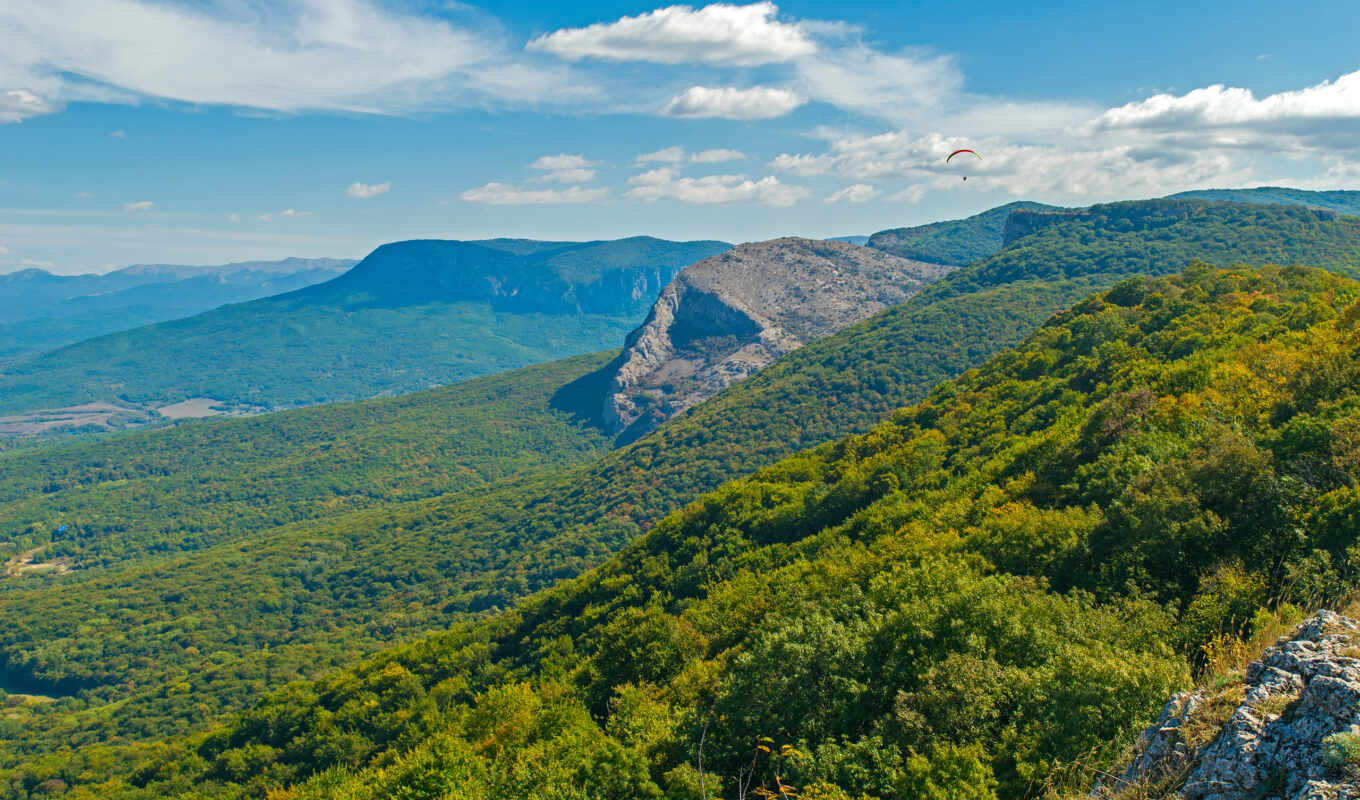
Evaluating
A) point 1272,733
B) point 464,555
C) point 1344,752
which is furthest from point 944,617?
point 464,555

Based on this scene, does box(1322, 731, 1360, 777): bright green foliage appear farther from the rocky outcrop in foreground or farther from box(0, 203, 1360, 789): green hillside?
box(0, 203, 1360, 789): green hillside

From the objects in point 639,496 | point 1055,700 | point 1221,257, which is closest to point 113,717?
point 639,496

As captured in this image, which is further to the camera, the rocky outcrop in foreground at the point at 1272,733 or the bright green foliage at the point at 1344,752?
the rocky outcrop in foreground at the point at 1272,733

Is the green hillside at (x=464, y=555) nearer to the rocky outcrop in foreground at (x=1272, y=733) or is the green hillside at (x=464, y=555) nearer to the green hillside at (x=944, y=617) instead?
the green hillside at (x=944, y=617)

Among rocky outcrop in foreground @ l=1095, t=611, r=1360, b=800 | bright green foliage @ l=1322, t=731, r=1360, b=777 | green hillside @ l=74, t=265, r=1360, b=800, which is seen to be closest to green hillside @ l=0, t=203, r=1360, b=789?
green hillside @ l=74, t=265, r=1360, b=800

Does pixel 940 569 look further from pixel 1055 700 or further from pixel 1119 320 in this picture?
pixel 1119 320

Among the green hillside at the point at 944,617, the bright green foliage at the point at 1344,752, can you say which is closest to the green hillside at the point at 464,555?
the green hillside at the point at 944,617

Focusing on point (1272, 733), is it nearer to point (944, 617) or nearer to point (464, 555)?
point (944, 617)
